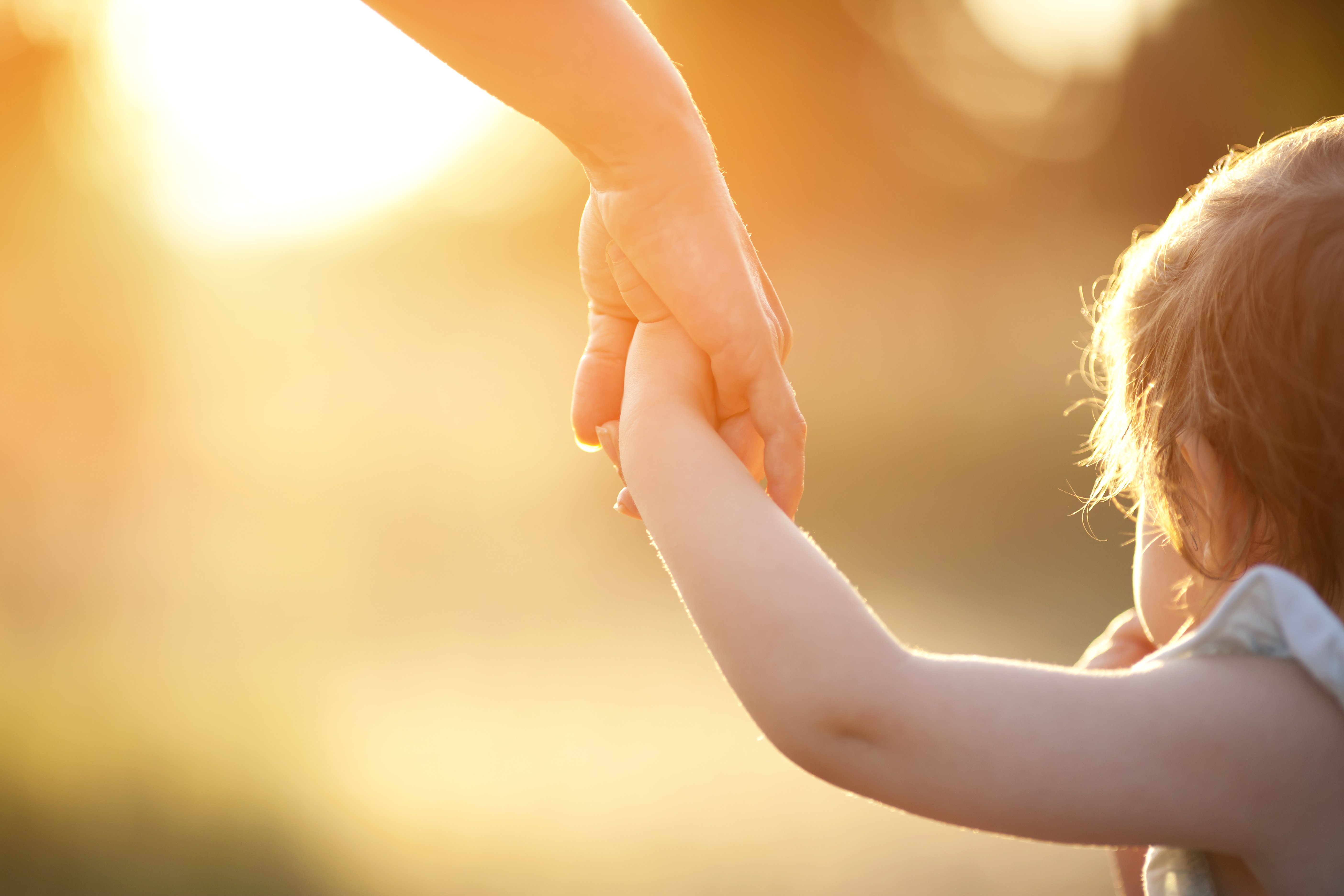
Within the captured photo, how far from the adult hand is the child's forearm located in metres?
0.15

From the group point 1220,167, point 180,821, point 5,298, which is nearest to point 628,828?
point 180,821

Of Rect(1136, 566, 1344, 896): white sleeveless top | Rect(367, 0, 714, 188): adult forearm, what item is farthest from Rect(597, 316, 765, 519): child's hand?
Rect(1136, 566, 1344, 896): white sleeveless top

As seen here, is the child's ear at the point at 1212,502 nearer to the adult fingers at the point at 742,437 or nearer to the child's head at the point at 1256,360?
the child's head at the point at 1256,360

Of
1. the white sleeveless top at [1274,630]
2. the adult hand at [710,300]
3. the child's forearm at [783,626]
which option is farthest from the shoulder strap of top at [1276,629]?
the adult hand at [710,300]

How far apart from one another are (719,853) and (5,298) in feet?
12.9

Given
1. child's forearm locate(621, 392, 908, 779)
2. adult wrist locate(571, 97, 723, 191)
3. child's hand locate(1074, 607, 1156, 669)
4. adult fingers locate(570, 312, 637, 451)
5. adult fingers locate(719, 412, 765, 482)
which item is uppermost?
adult wrist locate(571, 97, 723, 191)

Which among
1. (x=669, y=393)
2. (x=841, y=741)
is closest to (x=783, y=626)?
(x=841, y=741)

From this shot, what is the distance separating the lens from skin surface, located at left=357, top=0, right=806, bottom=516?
0.56 metres

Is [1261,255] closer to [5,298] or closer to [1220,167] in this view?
[1220,167]

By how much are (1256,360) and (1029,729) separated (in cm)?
29

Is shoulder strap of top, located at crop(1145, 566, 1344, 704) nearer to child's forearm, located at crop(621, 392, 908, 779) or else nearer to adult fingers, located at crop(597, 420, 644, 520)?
child's forearm, located at crop(621, 392, 908, 779)

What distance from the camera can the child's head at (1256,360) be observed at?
0.50 metres

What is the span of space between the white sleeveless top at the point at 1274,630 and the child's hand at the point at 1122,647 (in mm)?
272

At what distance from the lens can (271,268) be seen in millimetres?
4586
